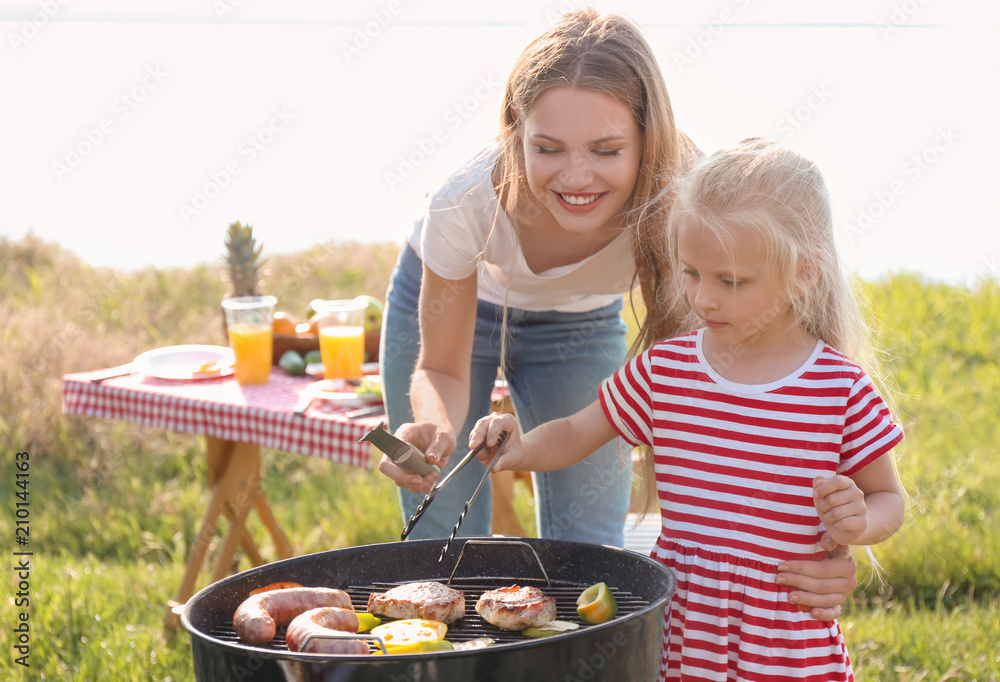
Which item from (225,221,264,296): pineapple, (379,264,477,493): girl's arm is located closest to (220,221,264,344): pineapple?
(225,221,264,296): pineapple

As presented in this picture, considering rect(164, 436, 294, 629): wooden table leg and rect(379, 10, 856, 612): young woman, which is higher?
rect(379, 10, 856, 612): young woman

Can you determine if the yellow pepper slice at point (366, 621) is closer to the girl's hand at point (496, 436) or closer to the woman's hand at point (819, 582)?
the girl's hand at point (496, 436)

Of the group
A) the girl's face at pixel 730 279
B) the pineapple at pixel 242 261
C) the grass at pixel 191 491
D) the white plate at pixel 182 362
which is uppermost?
the pineapple at pixel 242 261

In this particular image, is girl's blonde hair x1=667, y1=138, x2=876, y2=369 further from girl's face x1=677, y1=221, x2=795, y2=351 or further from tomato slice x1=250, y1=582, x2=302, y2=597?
tomato slice x1=250, y1=582, x2=302, y2=597

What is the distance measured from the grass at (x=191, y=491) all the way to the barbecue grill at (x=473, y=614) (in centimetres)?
71

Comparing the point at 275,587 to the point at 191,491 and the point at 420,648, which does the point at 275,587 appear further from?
the point at 191,491

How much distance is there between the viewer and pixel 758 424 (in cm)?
174

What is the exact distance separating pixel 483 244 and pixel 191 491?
9.06 feet

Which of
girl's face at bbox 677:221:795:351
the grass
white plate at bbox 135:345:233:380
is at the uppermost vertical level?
girl's face at bbox 677:221:795:351

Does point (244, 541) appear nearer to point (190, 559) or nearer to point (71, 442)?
point (190, 559)

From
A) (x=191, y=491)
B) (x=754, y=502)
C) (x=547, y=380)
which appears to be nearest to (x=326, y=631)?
(x=754, y=502)

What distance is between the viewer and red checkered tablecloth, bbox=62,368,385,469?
9.75 ft

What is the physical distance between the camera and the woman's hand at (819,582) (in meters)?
1.66

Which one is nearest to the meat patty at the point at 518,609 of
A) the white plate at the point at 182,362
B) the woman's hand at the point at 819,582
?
the woman's hand at the point at 819,582
